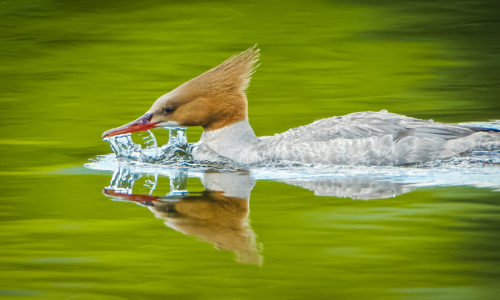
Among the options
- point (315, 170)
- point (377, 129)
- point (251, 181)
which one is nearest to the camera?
point (251, 181)

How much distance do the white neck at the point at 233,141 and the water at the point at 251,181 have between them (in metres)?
0.31

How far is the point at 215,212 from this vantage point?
20.6 ft

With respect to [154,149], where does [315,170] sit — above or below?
below

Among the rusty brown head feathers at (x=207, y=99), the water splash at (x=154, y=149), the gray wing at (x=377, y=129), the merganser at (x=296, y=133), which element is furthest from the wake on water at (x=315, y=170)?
the rusty brown head feathers at (x=207, y=99)

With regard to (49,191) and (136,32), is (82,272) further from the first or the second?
(136,32)

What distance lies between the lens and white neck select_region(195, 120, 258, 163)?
8.38 meters

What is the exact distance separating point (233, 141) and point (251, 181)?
3.50 feet

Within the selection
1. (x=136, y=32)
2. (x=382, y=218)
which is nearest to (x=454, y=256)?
(x=382, y=218)

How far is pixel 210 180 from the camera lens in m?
7.50

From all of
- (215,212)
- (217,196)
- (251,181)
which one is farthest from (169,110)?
(215,212)

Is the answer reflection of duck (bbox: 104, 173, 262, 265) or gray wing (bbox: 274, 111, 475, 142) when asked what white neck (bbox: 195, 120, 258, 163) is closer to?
gray wing (bbox: 274, 111, 475, 142)

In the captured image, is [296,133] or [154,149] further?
[154,149]

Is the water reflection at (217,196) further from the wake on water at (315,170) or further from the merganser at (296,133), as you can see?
the merganser at (296,133)

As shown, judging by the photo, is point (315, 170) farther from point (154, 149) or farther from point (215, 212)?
point (154, 149)
